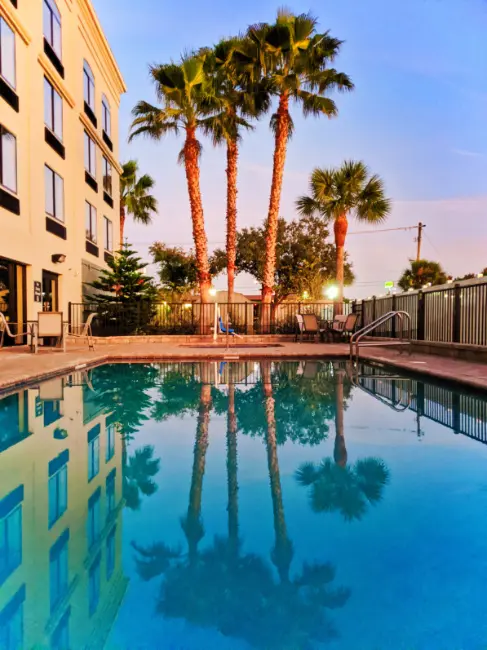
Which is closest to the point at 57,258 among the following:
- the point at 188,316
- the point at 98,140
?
the point at 188,316

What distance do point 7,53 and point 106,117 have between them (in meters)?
10.0

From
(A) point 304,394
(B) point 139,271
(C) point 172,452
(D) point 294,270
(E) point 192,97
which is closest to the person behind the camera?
(C) point 172,452

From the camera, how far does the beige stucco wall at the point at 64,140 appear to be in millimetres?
12375

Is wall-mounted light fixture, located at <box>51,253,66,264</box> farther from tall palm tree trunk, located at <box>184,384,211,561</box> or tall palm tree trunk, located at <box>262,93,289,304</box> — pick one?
tall palm tree trunk, located at <box>184,384,211,561</box>

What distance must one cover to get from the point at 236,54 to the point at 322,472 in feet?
57.8

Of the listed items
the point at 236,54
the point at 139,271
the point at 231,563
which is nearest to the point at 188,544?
the point at 231,563

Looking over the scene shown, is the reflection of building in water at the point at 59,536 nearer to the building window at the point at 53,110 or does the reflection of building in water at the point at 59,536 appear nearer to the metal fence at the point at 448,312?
the metal fence at the point at 448,312

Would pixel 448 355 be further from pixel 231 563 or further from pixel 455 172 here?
pixel 455 172

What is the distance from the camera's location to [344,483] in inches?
122

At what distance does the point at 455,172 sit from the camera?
30516 millimetres

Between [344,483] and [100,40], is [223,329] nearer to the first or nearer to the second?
[100,40]

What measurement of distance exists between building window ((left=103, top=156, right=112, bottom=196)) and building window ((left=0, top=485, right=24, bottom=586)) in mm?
19908

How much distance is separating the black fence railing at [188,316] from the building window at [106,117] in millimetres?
8878

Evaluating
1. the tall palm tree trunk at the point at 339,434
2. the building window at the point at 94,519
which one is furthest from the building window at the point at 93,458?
the tall palm tree trunk at the point at 339,434
